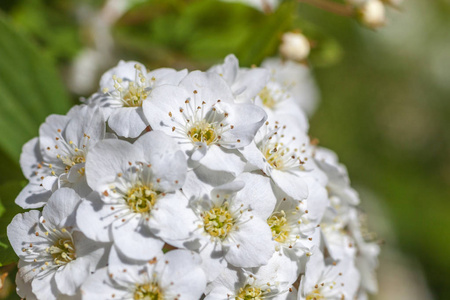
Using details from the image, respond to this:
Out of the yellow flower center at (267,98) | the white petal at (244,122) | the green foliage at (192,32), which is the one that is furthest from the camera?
the green foliage at (192,32)

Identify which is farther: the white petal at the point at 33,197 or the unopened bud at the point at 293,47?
the unopened bud at the point at 293,47

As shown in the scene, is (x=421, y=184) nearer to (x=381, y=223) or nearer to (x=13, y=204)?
(x=381, y=223)

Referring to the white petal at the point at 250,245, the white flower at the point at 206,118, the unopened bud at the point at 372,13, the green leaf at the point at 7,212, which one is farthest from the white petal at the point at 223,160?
the unopened bud at the point at 372,13

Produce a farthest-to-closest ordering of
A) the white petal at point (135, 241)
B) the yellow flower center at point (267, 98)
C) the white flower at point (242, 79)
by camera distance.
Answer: the yellow flower center at point (267, 98), the white flower at point (242, 79), the white petal at point (135, 241)

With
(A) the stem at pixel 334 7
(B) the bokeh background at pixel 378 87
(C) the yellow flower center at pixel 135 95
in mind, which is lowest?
(B) the bokeh background at pixel 378 87

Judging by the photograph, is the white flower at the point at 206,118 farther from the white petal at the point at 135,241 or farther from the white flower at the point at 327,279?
the white flower at the point at 327,279

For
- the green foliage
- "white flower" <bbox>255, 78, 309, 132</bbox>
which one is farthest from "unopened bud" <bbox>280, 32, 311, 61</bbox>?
"white flower" <bbox>255, 78, 309, 132</bbox>

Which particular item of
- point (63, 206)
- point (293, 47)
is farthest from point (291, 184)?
point (293, 47)

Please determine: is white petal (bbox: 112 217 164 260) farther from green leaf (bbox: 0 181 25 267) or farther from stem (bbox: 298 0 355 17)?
stem (bbox: 298 0 355 17)

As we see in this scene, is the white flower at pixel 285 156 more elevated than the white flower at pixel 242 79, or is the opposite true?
the white flower at pixel 242 79
